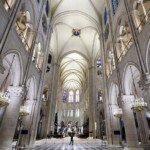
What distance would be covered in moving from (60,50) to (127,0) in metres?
16.4

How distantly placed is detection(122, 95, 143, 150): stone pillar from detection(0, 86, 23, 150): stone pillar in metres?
7.15

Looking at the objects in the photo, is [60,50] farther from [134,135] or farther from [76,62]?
[134,135]

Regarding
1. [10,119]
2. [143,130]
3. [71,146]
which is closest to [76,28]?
[143,130]

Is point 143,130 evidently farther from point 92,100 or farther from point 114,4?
point 114,4

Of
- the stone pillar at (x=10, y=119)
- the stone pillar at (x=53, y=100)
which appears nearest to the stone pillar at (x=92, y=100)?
the stone pillar at (x=53, y=100)

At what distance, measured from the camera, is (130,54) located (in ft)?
28.8

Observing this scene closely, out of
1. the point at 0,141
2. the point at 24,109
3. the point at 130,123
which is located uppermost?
the point at 24,109

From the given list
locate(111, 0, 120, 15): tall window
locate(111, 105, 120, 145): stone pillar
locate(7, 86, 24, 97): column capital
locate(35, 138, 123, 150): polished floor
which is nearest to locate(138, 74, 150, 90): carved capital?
locate(35, 138, 123, 150): polished floor

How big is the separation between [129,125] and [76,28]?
17.8 meters

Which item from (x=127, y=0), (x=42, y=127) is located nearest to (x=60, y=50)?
(x=42, y=127)

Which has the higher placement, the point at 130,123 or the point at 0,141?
the point at 130,123

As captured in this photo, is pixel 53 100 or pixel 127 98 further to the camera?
pixel 53 100

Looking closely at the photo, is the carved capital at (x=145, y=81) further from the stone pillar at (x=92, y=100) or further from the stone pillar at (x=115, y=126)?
the stone pillar at (x=92, y=100)

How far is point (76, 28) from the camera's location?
22281 millimetres
